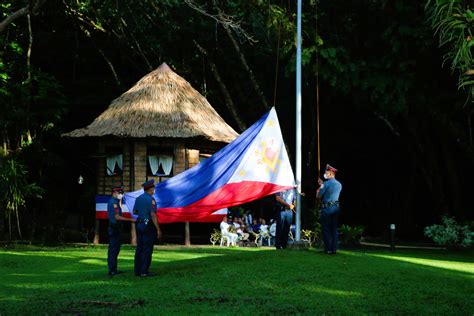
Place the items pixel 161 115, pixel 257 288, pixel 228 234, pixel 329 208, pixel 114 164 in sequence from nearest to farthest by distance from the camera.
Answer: pixel 257 288, pixel 329 208, pixel 228 234, pixel 161 115, pixel 114 164

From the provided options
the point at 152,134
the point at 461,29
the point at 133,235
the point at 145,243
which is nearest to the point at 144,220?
the point at 145,243

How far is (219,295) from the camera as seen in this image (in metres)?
12.2

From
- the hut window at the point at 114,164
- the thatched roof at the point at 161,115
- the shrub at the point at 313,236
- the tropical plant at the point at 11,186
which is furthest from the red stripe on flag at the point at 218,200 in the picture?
the hut window at the point at 114,164

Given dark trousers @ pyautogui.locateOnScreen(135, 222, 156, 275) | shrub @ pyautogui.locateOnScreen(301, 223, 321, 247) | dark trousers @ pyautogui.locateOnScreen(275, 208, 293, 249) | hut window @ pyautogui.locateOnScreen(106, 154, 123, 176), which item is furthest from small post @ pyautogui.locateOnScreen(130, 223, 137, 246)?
dark trousers @ pyautogui.locateOnScreen(135, 222, 156, 275)

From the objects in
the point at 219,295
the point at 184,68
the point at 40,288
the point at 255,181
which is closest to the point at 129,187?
the point at 184,68

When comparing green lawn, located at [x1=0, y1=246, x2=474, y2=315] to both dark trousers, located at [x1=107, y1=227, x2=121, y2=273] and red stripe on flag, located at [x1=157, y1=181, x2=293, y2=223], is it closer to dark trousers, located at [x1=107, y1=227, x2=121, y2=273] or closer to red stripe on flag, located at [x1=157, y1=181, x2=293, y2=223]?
dark trousers, located at [x1=107, y1=227, x2=121, y2=273]

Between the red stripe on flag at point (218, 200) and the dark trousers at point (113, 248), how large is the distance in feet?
3.16

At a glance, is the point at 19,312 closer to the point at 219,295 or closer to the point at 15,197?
the point at 219,295

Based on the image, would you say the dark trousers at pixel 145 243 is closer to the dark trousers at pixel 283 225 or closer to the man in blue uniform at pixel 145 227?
the man in blue uniform at pixel 145 227

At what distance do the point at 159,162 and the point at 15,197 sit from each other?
17.5 ft

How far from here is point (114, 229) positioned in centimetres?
1556

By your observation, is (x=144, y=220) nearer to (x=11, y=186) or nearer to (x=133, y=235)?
(x=11, y=186)

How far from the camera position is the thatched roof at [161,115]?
27.9 m

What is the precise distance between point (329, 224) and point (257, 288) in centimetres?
374
